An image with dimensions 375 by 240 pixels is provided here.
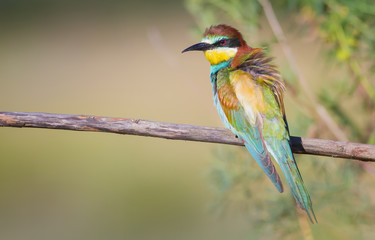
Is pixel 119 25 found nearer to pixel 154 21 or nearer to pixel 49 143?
pixel 154 21

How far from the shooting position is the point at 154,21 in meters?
7.21

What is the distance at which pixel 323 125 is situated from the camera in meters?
2.60

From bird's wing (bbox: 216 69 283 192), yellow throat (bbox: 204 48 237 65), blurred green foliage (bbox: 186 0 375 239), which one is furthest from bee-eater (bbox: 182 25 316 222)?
blurred green foliage (bbox: 186 0 375 239)

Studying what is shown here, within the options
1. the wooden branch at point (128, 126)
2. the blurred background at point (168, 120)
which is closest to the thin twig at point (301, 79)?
the blurred background at point (168, 120)

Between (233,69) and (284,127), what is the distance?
36 cm

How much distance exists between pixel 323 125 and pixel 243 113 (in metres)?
0.58

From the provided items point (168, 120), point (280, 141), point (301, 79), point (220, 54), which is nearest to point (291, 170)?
point (280, 141)

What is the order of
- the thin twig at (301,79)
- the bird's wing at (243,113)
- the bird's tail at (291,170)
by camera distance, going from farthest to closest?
the thin twig at (301,79) < the bird's wing at (243,113) < the bird's tail at (291,170)

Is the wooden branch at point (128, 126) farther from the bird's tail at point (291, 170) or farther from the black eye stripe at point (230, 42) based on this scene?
the black eye stripe at point (230, 42)

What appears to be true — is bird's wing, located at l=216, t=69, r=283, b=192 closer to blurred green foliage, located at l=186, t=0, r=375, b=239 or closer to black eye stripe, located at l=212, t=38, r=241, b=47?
black eye stripe, located at l=212, t=38, r=241, b=47

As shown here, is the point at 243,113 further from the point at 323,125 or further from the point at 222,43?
the point at 323,125

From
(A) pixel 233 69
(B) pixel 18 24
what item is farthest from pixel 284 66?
(B) pixel 18 24

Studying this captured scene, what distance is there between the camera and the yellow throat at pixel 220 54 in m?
2.53

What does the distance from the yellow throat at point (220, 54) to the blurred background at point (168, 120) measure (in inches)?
7.8
